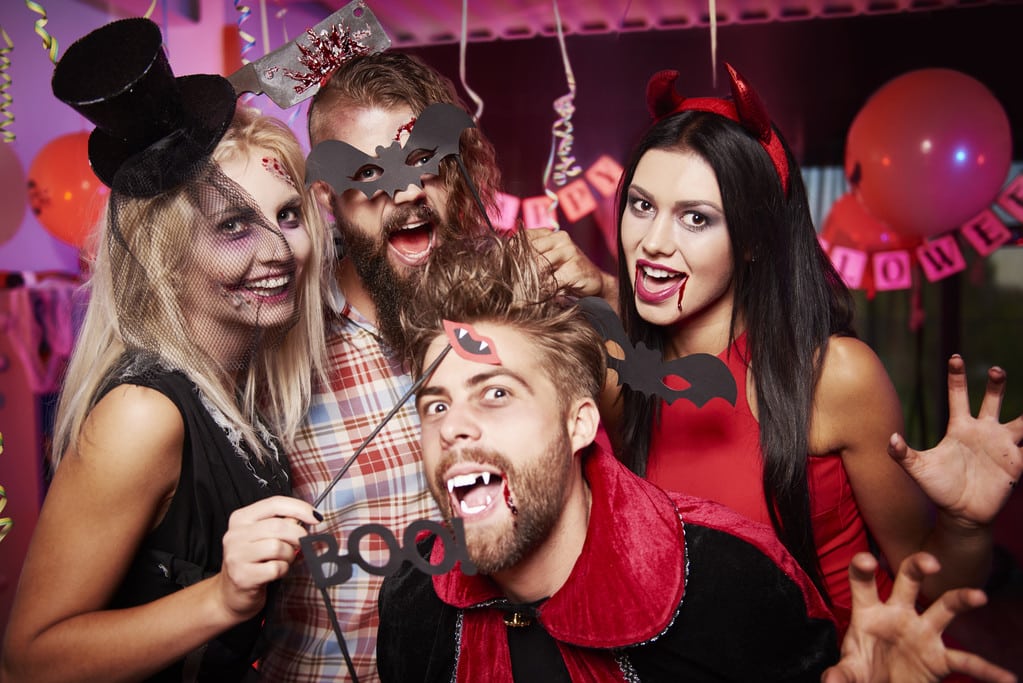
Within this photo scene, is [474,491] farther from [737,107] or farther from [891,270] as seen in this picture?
[891,270]

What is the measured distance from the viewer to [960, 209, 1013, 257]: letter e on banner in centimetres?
495

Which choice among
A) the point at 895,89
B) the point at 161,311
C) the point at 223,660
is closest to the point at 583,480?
the point at 223,660

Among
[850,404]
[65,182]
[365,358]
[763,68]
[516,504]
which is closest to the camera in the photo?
[516,504]

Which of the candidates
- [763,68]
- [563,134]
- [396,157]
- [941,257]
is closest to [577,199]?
[763,68]

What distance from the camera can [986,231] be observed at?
5.03 metres

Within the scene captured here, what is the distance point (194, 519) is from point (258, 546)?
1.11ft

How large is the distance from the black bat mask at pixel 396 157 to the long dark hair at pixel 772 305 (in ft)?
1.52

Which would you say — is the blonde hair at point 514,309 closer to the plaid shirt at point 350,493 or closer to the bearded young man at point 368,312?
the bearded young man at point 368,312

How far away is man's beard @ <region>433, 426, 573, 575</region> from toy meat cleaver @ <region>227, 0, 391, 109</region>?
1.04 meters

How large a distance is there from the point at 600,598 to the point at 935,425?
6.46 m

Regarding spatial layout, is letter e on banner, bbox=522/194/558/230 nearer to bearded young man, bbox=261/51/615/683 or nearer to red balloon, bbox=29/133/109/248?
red balloon, bbox=29/133/109/248

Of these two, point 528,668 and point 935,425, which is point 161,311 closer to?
point 528,668

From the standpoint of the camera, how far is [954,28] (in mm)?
6168

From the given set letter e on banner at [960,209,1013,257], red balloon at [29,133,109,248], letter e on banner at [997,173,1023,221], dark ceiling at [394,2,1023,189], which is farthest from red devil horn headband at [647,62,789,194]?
dark ceiling at [394,2,1023,189]
